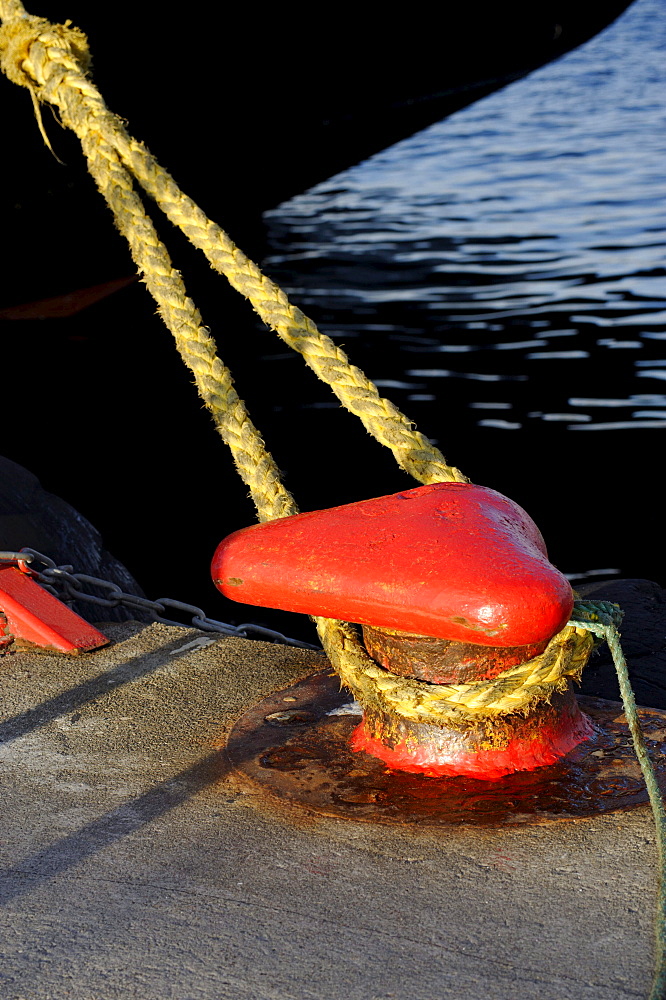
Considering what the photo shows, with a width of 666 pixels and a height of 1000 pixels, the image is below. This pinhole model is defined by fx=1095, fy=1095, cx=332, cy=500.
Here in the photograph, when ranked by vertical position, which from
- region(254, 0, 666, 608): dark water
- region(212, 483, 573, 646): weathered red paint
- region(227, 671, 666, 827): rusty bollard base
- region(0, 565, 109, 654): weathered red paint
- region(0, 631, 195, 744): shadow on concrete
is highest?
region(212, 483, 573, 646): weathered red paint

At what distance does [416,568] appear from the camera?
6.07 feet

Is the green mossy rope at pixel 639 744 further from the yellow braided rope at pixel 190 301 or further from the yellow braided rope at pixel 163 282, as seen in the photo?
the yellow braided rope at pixel 163 282

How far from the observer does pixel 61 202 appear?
28.9ft

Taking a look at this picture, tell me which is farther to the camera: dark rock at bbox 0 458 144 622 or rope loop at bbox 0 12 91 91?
dark rock at bbox 0 458 144 622

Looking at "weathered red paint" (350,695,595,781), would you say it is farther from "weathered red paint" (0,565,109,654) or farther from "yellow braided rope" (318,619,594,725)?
"weathered red paint" (0,565,109,654)

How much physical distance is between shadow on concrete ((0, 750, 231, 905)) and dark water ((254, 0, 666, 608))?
12.1 ft

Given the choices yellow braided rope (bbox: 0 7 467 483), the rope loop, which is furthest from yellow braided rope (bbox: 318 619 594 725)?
the rope loop

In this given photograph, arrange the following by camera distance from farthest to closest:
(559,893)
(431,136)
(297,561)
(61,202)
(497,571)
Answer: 1. (431,136)
2. (61,202)
3. (297,561)
4. (497,571)
5. (559,893)

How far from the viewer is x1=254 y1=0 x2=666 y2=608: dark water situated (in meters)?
6.49

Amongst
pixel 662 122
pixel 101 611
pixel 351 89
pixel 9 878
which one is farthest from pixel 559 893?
pixel 662 122

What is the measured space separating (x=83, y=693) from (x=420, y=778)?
862mm

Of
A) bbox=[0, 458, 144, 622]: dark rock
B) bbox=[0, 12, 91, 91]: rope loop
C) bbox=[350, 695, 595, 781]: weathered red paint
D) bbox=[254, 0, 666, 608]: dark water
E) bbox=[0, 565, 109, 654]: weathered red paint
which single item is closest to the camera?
bbox=[350, 695, 595, 781]: weathered red paint

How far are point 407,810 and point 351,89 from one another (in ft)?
45.1

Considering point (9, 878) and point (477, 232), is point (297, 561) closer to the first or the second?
point (9, 878)
